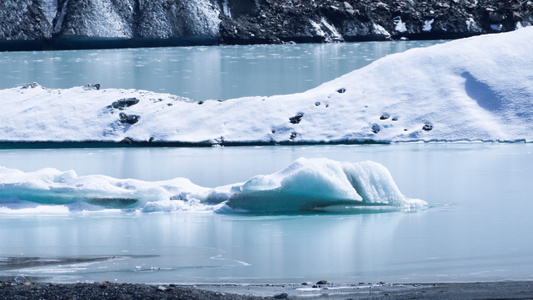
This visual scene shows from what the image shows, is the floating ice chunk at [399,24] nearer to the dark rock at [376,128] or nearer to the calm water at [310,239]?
the dark rock at [376,128]

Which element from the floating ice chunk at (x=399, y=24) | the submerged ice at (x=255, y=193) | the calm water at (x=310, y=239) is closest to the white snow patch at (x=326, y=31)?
the floating ice chunk at (x=399, y=24)

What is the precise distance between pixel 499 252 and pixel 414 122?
21.5ft

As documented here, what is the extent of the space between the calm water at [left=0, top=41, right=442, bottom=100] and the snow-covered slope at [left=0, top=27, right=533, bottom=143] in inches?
156

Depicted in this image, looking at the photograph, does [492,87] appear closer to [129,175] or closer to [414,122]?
[414,122]

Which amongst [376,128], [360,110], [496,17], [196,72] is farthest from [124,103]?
[496,17]

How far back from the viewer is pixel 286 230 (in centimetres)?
666

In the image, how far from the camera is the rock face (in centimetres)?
4416

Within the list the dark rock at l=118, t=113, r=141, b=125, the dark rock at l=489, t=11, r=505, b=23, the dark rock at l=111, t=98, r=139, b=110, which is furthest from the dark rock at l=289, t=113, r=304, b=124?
the dark rock at l=489, t=11, r=505, b=23

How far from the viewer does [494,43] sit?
13.8m

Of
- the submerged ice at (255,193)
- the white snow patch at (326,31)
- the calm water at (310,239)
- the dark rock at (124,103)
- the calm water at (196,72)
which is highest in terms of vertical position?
the white snow patch at (326,31)

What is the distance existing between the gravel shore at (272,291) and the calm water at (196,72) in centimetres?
1243

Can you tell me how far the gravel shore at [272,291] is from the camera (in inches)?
171

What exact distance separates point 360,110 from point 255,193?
5.29 m

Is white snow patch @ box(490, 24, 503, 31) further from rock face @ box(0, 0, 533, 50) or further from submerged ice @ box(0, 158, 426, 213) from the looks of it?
submerged ice @ box(0, 158, 426, 213)
